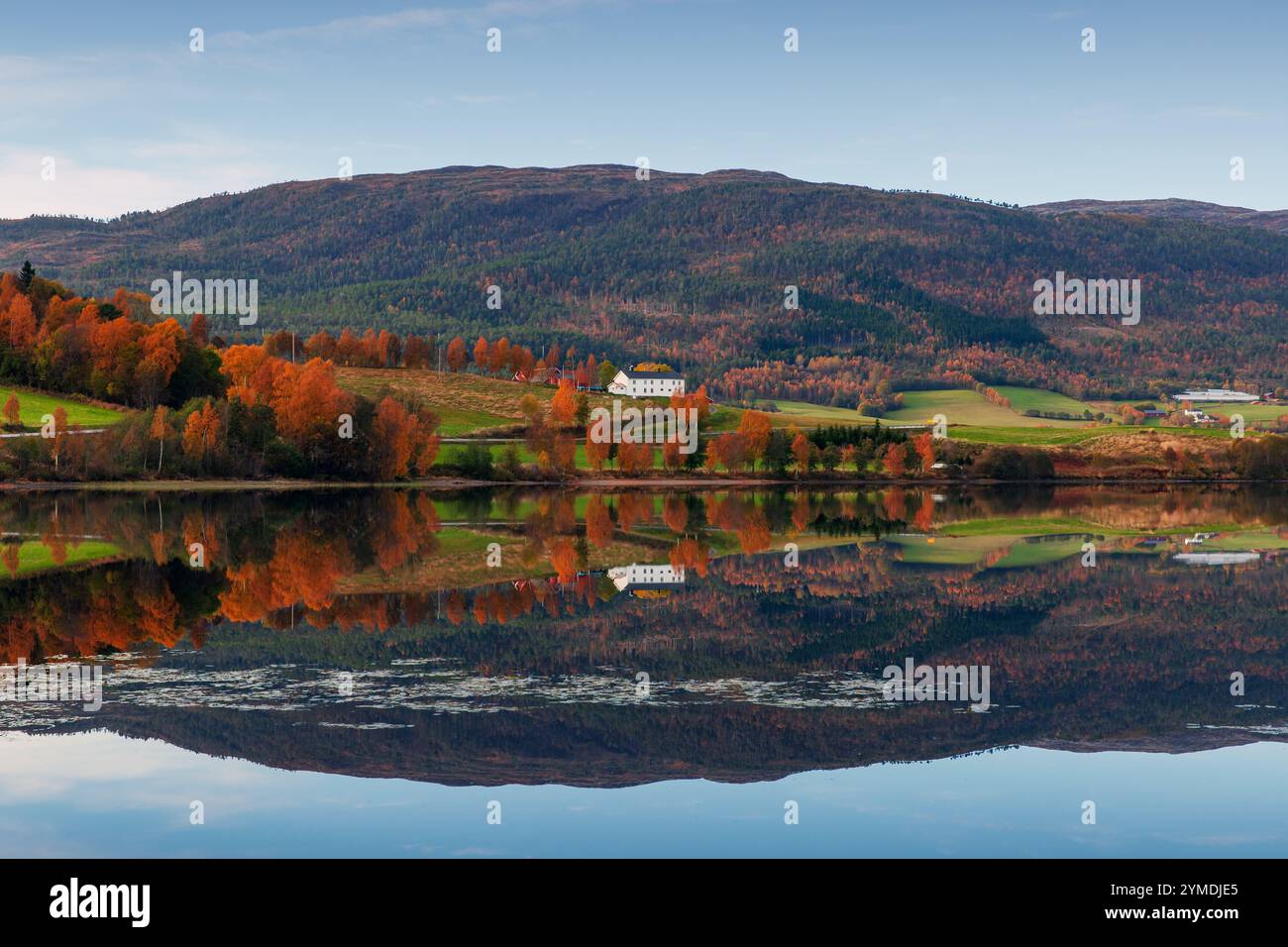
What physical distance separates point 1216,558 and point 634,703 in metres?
38.0

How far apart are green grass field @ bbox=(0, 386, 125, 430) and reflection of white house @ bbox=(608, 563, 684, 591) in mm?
81373

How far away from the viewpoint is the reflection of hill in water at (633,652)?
23.6 meters

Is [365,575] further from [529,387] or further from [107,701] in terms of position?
[529,387]

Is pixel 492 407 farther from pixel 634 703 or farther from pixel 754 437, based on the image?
pixel 634 703

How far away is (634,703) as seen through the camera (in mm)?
26641

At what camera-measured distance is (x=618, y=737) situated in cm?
2372

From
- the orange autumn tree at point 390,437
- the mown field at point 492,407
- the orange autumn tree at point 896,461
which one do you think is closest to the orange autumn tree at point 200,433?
the orange autumn tree at point 390,437

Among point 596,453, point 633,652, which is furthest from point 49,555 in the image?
point 596,453

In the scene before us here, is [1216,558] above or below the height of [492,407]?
below

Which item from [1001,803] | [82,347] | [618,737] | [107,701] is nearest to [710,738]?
[618,737]

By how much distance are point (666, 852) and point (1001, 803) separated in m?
5.32

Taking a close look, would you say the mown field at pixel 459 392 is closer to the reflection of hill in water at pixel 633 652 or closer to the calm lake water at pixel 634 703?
the reflection of hill in water at pixel 633 652

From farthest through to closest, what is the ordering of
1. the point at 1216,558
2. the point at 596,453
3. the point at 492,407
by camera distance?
the point at 492,407, the point at 596,453, the point at 1216,558
